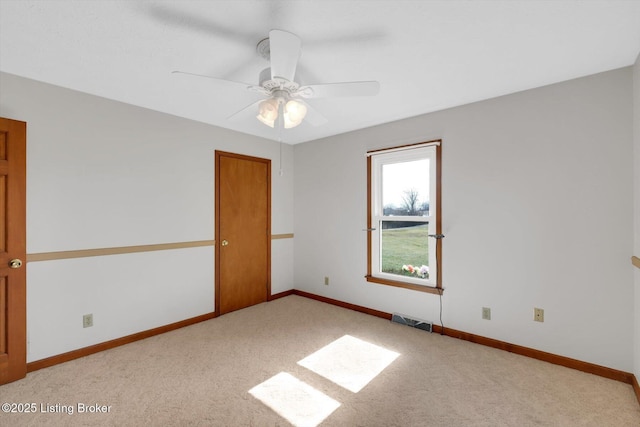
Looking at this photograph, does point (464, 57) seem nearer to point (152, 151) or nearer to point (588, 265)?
point (588, 265)

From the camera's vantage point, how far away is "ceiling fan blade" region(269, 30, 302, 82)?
4.57 feet

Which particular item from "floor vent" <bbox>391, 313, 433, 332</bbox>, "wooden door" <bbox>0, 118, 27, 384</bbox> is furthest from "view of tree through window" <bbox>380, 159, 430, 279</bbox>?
"wooden door" <bbox>0, 118, 27, 384</bbox>

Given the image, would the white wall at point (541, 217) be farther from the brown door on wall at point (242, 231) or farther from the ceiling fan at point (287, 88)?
the brown door on wall at point (242, 231)

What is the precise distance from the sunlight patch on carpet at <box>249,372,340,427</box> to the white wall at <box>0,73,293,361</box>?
1657 millimetres

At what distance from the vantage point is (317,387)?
2.10 m

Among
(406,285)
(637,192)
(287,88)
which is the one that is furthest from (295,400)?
(637,192)

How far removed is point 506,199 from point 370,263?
1.67 metres

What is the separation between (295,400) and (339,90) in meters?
2.13

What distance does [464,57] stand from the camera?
6.57ft

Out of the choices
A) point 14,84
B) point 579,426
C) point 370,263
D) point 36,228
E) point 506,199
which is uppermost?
point 14,84

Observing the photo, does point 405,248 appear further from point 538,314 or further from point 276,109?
point 276,109

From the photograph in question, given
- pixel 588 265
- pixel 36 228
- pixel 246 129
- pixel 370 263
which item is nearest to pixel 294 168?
pixel 246 129

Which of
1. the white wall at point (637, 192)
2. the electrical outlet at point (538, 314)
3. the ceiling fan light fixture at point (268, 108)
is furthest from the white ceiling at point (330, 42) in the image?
the electrical outlet at point (538, 314)

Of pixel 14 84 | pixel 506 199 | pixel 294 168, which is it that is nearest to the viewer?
pixel 14 84
